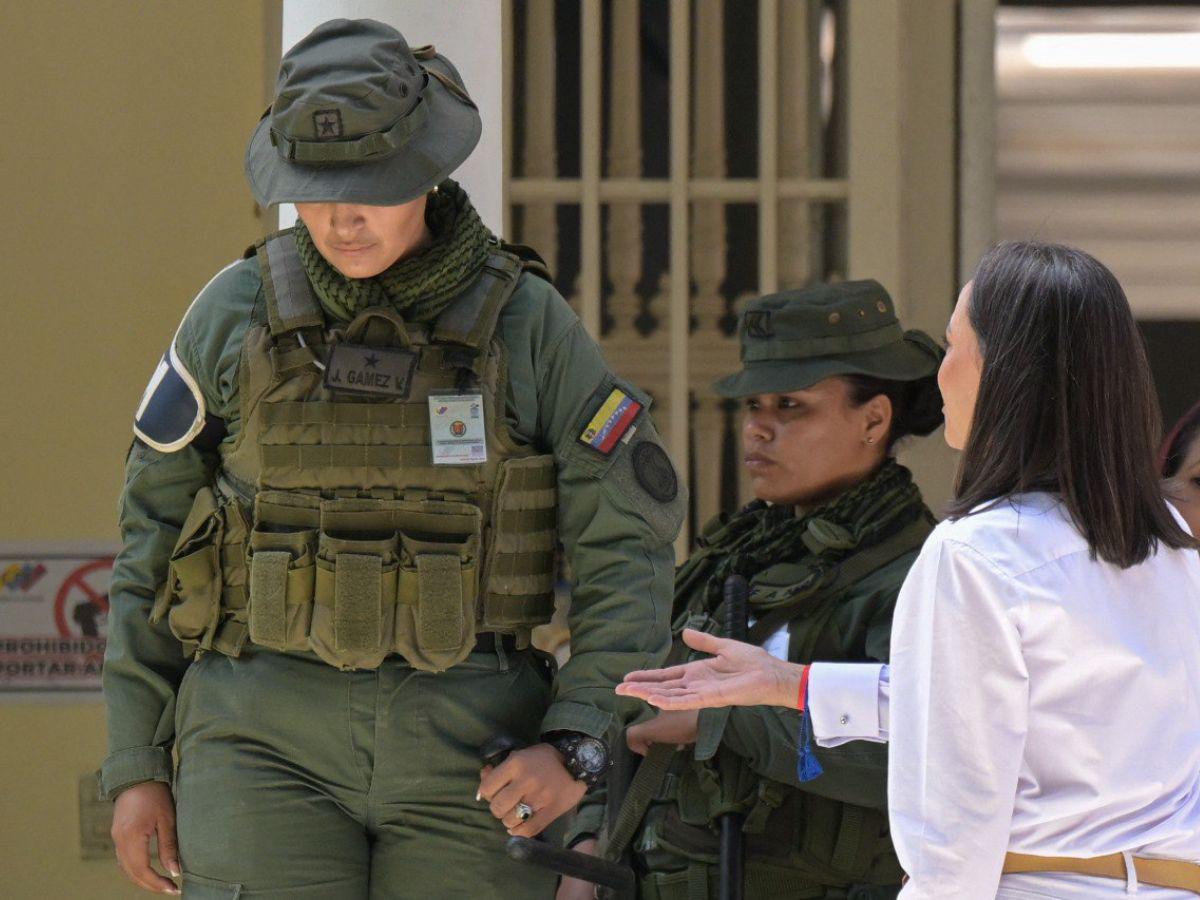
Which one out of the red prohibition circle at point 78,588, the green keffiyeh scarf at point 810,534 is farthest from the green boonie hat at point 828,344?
the red prohibition circle at point 78,588

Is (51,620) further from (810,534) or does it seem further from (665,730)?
(810,534)

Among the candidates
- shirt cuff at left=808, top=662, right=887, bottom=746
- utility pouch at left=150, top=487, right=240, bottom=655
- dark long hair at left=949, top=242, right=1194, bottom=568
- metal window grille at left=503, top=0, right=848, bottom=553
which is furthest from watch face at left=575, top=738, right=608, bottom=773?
metal window grille at left=503, top=0, right=848, bottom=553

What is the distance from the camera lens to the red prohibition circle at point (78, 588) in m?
4.74

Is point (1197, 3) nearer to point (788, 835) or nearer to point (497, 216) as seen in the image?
point (497, 216)

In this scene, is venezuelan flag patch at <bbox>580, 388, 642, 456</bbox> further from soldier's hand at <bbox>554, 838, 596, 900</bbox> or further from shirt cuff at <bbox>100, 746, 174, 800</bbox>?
soldier's hand at <bbox>554, 838, 596, 900</bbox>

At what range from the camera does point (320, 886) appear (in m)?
2.44

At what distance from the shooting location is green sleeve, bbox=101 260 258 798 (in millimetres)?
2598

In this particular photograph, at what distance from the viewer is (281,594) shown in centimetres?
246

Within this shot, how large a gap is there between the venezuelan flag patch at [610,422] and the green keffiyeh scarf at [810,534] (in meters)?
0.64

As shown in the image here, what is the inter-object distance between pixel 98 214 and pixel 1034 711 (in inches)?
137

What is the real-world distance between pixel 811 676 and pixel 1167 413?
314cm

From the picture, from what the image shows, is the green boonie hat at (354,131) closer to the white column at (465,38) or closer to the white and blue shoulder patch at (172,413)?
the white and blue shoulder patch at (172,413)

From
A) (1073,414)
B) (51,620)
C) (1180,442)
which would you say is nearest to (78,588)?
(51,620)

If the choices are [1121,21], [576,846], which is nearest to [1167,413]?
[1121,21]
